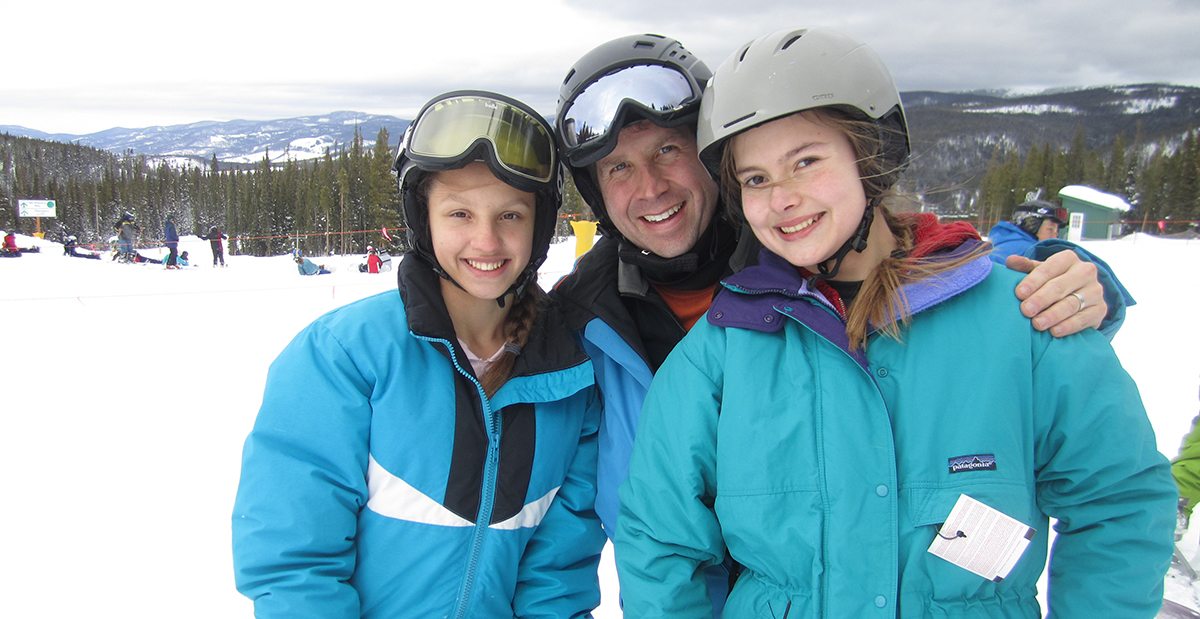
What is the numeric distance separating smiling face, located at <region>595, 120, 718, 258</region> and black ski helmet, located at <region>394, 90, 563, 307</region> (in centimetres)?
25

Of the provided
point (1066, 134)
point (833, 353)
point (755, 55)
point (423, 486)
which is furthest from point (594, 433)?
point (1066, 134)

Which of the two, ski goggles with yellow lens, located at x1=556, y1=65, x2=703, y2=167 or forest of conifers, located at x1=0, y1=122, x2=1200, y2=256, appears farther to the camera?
forest of conifers, located at x1=0, y1=122, x2=1200, y2=256

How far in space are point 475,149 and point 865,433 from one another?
1.29 m

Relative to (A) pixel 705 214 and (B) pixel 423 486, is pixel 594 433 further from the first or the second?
(A) pixel 705 214

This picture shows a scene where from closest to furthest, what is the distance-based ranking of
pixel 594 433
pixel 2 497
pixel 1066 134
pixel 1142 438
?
1. pixel 1142 438
2. pixel 594 433
3. pixel 2 497
4. pixel 1066 134

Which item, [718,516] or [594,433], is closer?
[718,516]

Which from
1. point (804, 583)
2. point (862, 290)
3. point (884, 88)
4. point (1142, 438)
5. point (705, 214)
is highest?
point (884, 88)

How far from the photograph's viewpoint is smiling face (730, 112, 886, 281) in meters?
1.47

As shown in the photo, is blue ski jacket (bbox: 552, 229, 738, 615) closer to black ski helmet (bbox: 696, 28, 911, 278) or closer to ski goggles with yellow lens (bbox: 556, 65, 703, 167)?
ski goggles with yellow lens (bbox: 556, 65, 703, 167)

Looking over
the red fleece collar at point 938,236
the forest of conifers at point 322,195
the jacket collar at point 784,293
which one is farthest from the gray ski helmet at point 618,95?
the forest of conifers at point 322,195

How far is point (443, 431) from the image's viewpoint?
1632 millimetres

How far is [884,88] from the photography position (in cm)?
165

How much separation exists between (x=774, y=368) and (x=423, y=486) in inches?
37.2

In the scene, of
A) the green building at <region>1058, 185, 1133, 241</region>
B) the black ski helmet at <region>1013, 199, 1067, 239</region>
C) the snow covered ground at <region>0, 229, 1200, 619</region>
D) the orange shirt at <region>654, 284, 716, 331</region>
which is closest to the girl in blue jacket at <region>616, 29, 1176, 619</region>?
the orange shirt at <region>654, 284, 716, 331</region>
